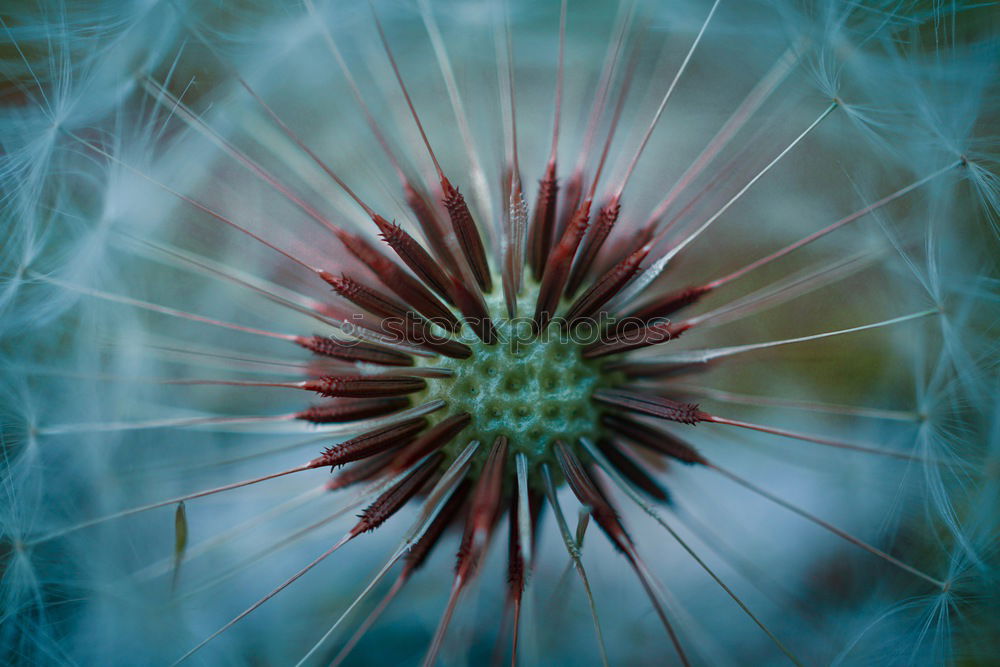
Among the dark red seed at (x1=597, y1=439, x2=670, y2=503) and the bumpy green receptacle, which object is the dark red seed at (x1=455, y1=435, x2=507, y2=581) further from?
the dark red seed at (x1=597, y1=439, x2=670, y2=503)

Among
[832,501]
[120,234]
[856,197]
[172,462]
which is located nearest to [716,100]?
[856,197]

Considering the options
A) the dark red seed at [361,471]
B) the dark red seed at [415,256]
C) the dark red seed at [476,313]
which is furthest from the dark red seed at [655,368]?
the dark red seed at [361,471]

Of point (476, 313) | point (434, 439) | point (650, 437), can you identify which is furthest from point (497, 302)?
point (650, 437)

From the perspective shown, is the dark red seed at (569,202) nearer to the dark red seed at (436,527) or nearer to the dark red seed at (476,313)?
the dark red seed at (476,313)

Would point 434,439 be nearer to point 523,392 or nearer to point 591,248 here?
point 523,392

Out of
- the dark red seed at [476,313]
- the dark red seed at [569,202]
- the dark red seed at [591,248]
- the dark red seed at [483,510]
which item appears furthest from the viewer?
the dark red seed at [569,202]
